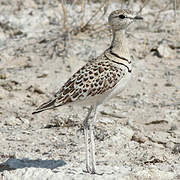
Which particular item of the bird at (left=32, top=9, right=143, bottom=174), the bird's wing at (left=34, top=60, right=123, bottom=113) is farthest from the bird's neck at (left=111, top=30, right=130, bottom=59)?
the bird's wing at (left=34, top=60, right=123, bottom=113)

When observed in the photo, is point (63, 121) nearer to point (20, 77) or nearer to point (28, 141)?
point (28, 141)

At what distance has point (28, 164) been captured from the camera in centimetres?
415

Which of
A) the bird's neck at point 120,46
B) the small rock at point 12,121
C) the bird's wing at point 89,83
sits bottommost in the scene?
the small rock at point 12,121

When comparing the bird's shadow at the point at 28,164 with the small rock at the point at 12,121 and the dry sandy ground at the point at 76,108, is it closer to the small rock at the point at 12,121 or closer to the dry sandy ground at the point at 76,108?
the dry sandy ground at the point at 76,108

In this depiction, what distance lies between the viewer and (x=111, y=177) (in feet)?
12.2

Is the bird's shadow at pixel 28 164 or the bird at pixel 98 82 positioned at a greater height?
the bird at pixel 98 82

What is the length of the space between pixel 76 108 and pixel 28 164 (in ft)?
5.28

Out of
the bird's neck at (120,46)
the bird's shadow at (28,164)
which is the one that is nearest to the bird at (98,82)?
the bird's neck at (120,46)

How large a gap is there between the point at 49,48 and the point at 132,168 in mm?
3181

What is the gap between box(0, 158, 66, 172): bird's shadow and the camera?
4.09 metres

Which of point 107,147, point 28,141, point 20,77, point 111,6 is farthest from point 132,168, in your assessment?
point 111,6

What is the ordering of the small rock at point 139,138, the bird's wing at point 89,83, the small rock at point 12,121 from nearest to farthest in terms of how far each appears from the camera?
the bird's wing at point 89,83, the small rock at point 139,138, the small rock at point 12,121

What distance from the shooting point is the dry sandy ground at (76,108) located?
13.8 ft

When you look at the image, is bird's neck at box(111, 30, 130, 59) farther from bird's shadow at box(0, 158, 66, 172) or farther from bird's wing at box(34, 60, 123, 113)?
bird's shadow at box(0, 158, 66, 172)
